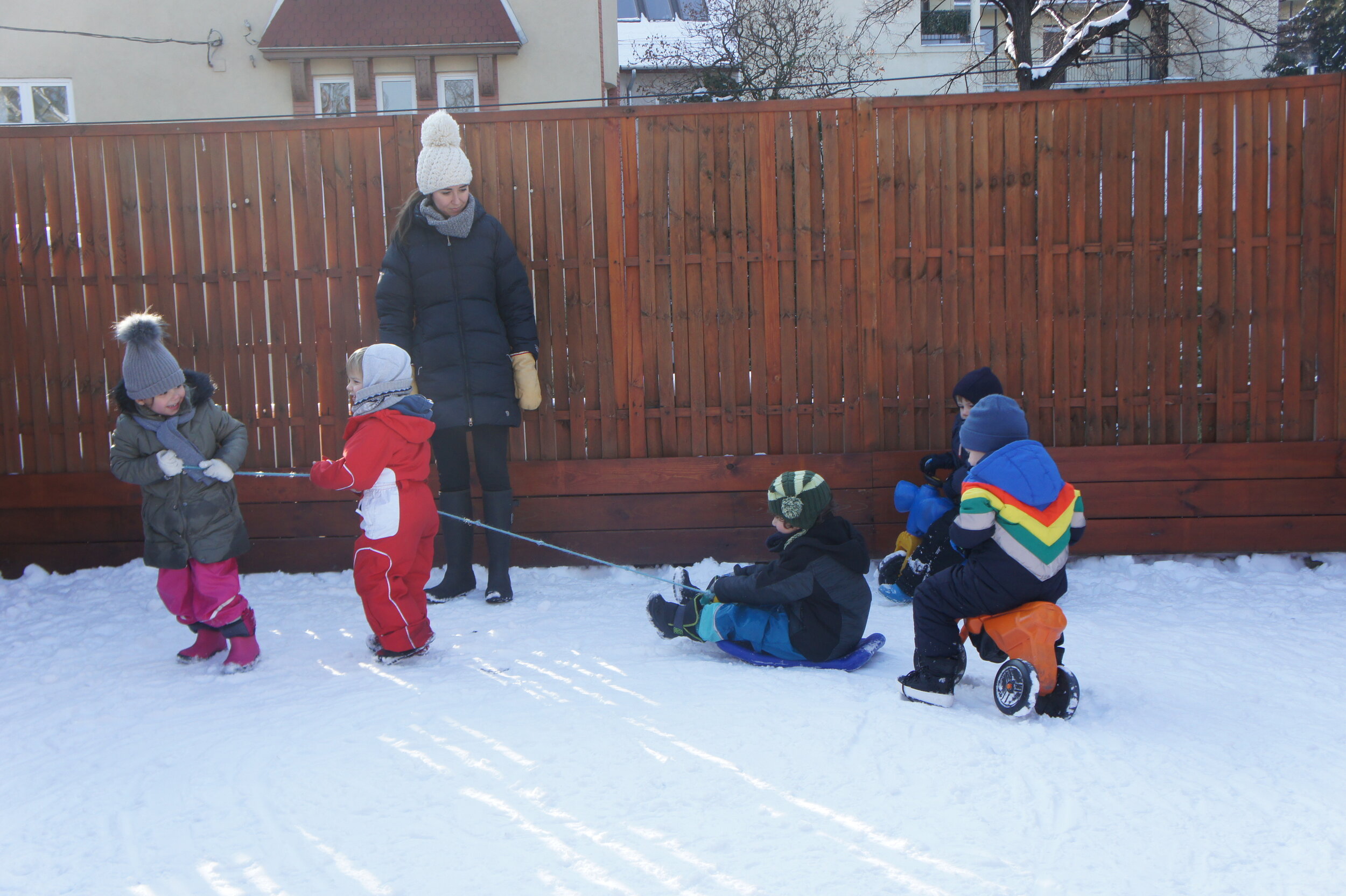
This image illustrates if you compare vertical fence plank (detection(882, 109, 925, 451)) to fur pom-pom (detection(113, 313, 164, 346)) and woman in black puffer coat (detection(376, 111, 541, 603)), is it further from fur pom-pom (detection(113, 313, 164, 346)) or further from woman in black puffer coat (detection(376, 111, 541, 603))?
fur pom-pom (detection(113, 313, 164, 346))

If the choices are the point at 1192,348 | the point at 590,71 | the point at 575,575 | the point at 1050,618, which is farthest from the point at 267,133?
the point at 590,71

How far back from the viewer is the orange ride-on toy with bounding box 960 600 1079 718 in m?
2.85

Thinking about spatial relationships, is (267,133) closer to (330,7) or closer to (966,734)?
(966,734)

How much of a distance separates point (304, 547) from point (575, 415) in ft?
5.12

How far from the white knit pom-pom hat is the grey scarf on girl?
148 cm

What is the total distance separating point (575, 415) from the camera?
5.03 metres

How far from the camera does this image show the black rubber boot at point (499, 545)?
4422 millimetres

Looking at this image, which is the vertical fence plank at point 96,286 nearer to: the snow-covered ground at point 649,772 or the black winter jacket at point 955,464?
the snow-covered ground at point 649,772

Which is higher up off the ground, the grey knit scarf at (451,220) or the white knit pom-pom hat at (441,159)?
the white knit pom-pom hat at (441,159)

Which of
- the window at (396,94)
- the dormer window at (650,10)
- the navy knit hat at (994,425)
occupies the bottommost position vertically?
the navy knit hat at (994,425)

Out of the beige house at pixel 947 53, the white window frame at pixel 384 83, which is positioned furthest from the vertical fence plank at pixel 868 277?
the beige house at pixel 947 53

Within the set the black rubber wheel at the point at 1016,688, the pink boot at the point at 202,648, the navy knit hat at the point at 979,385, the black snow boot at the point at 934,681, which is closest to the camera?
the black rubber wheel at the point at 1016,688

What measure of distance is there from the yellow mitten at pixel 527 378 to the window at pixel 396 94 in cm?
1083

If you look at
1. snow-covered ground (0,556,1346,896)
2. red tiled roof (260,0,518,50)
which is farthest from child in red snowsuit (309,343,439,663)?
red tiled roof (260,0,518,50)
